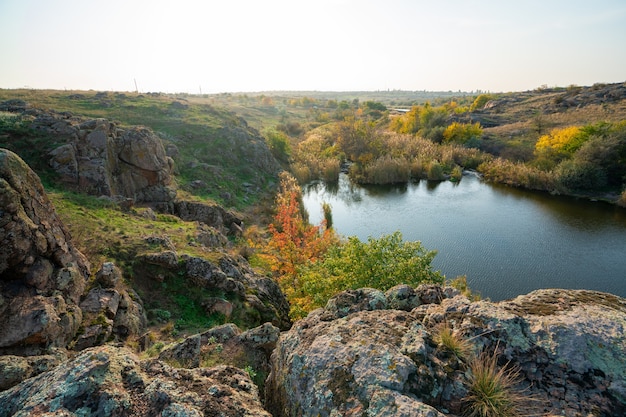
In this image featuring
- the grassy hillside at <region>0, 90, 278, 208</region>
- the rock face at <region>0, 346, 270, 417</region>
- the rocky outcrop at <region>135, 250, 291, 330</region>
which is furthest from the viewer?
the grassy hillside at <region>0, 90, 278, 208</region>

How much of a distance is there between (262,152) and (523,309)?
35921mm

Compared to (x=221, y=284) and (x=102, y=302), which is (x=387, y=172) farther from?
(x=102, y=302)

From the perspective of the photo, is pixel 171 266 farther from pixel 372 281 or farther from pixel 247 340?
pixel 372 281

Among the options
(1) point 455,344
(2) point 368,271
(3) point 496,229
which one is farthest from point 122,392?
(3) point 496,229

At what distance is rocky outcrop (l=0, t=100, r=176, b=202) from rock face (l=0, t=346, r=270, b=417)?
615 inches

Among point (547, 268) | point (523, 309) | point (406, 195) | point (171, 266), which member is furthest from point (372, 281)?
point (406, 195)

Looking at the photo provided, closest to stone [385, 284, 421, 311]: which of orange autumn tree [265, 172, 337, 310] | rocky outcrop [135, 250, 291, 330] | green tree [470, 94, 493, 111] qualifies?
rocky outcrop [135, 250, 291, 330]

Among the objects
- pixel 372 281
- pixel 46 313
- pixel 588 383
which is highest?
pixel 588 383

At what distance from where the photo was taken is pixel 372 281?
443 inches

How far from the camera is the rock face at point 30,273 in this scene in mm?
6492

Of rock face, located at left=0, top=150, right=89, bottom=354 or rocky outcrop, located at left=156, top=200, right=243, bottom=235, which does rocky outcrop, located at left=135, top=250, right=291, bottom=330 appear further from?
rocky outcrop, located at left=156, top=200, right=243, bottom=235

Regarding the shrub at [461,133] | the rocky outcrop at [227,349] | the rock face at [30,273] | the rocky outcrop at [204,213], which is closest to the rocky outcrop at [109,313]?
the rock face at [30,273]

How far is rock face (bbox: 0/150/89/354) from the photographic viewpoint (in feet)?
21.3

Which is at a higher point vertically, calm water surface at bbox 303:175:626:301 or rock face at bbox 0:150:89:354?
rock face at bbox 0:150:89:354
